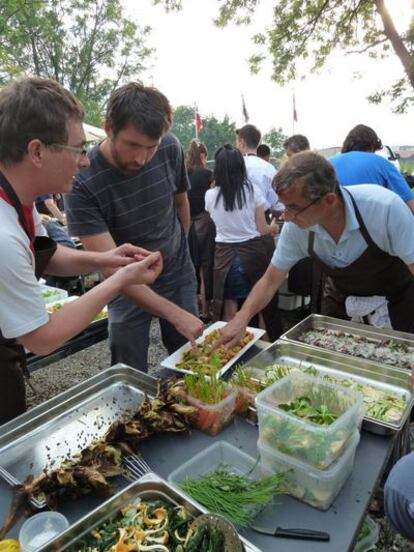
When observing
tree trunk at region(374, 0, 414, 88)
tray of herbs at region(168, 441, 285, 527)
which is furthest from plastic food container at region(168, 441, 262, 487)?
tree trunk at region(374, 0, 414, 88)

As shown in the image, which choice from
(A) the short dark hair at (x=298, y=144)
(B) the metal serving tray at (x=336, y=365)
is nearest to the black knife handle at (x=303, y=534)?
(B) the metal serving tray at (x=336, y=365)

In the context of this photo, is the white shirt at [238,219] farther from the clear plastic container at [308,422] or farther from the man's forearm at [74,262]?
the clear plastic container at [308,422]

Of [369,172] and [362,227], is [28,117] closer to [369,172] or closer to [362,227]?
[362,227]

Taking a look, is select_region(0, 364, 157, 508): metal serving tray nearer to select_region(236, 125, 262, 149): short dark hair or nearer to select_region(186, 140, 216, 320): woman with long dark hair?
select_region(186, 140, 216, 320): woman with long dark hair

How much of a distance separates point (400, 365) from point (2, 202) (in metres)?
1.88

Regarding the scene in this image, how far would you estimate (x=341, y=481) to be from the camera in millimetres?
1196

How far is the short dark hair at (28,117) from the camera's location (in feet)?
4.06

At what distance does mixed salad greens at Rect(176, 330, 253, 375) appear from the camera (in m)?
1.77

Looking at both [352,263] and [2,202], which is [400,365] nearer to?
[352,263]

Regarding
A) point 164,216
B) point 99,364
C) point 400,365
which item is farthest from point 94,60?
point 400,365

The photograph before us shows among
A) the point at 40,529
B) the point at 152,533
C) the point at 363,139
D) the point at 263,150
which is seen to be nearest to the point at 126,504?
the point at 152,533

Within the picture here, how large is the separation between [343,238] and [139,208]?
1.15 meters

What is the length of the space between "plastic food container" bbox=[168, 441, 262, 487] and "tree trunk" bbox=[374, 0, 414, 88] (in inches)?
460

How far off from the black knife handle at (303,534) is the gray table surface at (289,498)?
0.04ft
